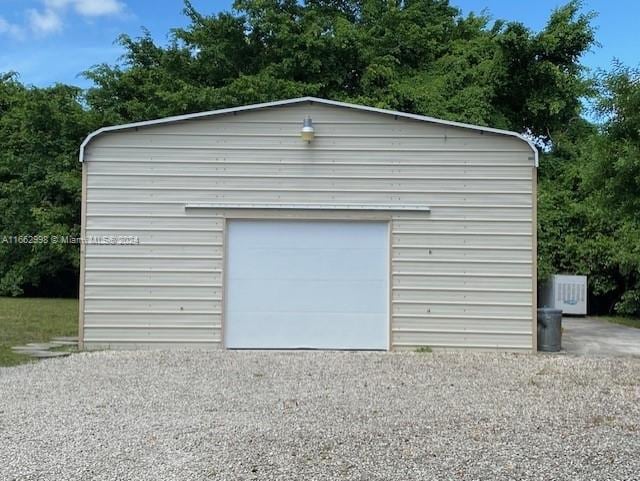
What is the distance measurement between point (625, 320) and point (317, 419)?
11757 mm

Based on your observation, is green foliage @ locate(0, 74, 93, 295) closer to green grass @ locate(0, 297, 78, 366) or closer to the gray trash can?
green grass @ locate(0, 297, 78, 366)

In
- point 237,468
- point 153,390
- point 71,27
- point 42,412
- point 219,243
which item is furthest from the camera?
point 71,27

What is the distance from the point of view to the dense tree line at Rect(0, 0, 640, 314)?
15.9 m

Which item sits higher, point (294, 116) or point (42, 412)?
point (294, 116)

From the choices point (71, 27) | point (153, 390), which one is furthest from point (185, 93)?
point (153, 390)

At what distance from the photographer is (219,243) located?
8.95m

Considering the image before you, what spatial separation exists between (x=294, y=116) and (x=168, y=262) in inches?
108

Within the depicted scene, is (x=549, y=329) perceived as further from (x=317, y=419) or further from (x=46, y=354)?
(x=46, y=354)

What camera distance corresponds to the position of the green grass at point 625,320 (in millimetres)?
13492

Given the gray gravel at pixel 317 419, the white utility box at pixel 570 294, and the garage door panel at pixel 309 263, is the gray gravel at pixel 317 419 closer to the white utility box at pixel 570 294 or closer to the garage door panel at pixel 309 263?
the garage door panel at pixel 309 263

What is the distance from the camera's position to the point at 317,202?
29.5 feet

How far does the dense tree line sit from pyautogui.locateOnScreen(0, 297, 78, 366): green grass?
92.5 inches

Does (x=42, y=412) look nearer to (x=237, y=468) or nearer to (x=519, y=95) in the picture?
(x=237, y=468)

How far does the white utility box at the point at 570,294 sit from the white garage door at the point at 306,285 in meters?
7.38
